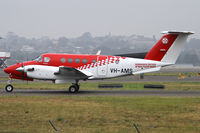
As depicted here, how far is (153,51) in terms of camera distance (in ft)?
94.6

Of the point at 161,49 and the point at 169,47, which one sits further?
the point at 161,49

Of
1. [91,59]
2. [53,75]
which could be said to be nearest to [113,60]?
[91,59]

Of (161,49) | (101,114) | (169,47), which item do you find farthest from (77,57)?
(101,114)

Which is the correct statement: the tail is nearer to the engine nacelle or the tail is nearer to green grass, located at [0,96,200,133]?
green grass, located at [0,96,200,133]

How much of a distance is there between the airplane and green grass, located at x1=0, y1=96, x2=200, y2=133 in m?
4.75

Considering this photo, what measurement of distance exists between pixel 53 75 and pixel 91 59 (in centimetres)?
382

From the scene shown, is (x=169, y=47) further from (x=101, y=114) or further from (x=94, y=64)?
(x=101, y=114)

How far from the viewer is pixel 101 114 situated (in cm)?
1800

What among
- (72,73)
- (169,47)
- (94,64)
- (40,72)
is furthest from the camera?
(94,64)

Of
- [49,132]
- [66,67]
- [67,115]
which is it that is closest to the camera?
[49,132]

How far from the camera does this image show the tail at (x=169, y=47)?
28.1m

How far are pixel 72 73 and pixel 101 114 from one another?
10.2m

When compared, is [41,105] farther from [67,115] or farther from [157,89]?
[157,89]

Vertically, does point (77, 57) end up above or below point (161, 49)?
below
